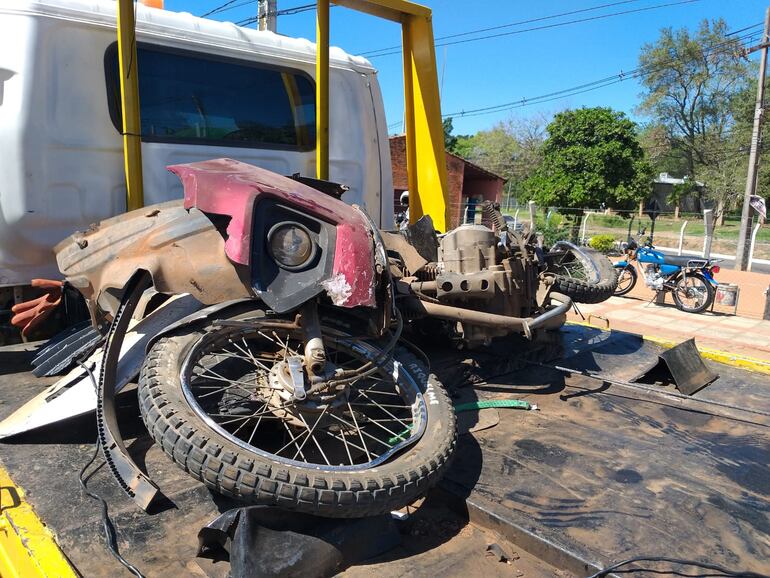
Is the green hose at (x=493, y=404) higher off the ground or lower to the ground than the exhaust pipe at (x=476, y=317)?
lower

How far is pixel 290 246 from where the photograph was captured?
88.9 inches

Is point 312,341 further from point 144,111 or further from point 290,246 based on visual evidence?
point 144,111

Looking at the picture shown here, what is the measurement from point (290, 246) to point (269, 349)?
0.56 meters

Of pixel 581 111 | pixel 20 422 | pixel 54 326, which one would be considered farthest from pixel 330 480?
pixel 581 111

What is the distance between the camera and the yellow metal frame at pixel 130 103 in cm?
299

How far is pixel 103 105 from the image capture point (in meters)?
3.21

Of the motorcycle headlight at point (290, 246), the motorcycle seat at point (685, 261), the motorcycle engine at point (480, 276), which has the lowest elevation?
the motorcycle seat at point (685, 261)

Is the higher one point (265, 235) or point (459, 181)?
point (459, 181)

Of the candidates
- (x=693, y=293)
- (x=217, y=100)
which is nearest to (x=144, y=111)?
(x=217, y=100)

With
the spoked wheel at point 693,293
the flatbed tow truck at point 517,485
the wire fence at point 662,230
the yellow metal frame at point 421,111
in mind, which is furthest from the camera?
the wire fence at point 662,230

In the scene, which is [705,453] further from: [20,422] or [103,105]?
[103,105]

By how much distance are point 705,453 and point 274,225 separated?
6.50 ft

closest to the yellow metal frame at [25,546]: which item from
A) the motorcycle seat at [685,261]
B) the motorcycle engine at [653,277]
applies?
the motorcycle engine at [653,277]

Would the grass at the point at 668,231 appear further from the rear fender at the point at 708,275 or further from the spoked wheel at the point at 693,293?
the rear fender at the point at 708,275
